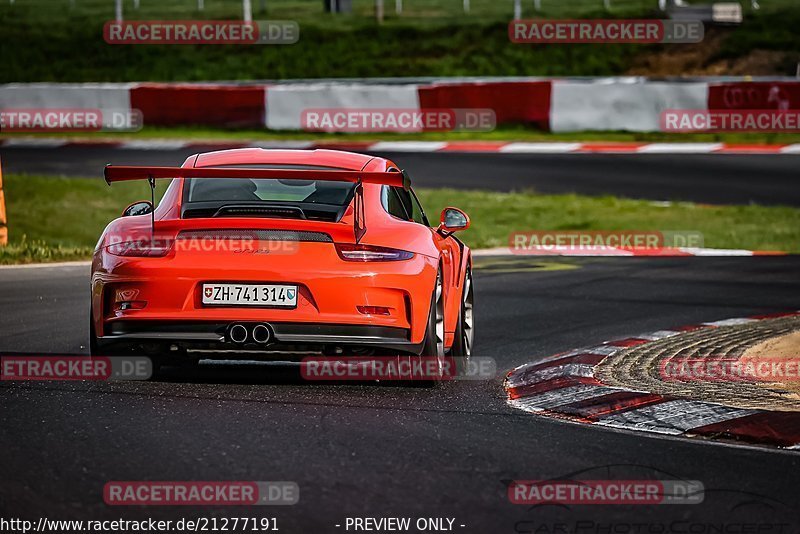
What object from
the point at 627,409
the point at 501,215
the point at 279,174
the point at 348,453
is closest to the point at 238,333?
the point at 279,174

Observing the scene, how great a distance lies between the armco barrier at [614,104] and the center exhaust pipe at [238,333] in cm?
2151

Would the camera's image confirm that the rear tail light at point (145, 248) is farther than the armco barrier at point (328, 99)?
No

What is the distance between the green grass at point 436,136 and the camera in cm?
2947

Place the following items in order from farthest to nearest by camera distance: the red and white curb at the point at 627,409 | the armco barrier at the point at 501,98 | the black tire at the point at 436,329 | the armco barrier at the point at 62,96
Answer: the armco barrier at the point at 62,96 → the armco barrier at the point at 501,98 → the black tire at the point at 436,329 → the red and white curb at the point at 627,409

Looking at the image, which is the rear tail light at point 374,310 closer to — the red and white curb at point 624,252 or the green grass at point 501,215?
the red and white curb at point 624,252

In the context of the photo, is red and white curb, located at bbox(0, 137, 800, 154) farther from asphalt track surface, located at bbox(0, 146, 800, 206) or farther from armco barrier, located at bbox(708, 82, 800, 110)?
armco barrier, located at bbox(708, 82, 800, 110)

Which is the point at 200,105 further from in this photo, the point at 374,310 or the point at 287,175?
the point at 374,310

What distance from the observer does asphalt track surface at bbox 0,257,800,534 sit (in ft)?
17.9

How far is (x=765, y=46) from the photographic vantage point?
4362 cm

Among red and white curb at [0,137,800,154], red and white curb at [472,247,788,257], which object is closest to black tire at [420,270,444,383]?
red and white curb at [472,247,788,257]

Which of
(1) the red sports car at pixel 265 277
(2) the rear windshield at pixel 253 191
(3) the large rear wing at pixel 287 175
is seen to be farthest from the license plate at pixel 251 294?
(2) the rear windshield at pixel 253 191

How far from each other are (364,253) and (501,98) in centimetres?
2283

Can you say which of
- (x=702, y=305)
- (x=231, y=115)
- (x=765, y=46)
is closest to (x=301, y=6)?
(x=765, y=46)

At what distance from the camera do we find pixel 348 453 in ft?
21.2
